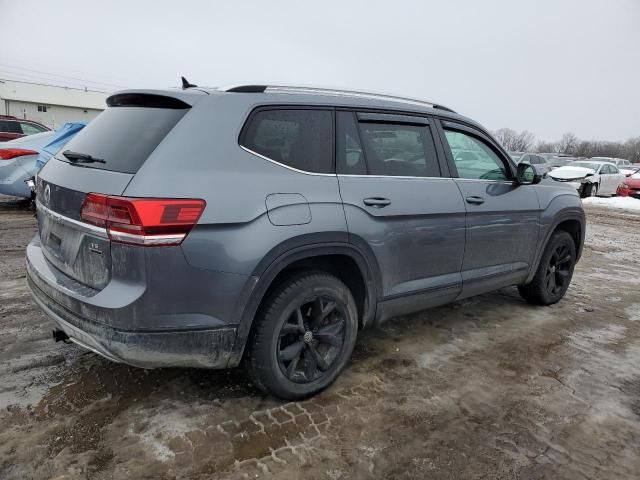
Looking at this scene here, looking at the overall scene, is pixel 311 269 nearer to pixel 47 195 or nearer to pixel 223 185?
pixel 223 185

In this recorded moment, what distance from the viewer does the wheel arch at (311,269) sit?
2.48 metres

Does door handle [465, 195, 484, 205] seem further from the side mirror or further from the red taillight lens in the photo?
the red taillight lens

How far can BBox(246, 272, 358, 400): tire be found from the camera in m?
2.63

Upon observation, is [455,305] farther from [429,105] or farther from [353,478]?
[353,478]

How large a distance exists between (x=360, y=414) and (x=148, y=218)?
1633 mm

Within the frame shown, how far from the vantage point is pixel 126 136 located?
103 inches

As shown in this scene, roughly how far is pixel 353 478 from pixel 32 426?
5.57 feet

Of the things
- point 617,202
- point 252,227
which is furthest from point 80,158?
point 617,202

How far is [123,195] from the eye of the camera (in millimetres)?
2240

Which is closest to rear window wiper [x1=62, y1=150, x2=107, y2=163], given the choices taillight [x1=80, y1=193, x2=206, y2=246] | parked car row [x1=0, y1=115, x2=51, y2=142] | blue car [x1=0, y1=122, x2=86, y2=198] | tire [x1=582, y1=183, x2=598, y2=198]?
taillight [x1=80, y1=193, x2=206, y2=246]

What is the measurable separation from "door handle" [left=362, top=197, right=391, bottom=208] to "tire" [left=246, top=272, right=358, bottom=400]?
0.51 meters

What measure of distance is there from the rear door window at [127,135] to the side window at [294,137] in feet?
1.32

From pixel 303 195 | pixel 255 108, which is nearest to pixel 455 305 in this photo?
pixel 303 195

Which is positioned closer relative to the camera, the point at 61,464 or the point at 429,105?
the point at 61,464
